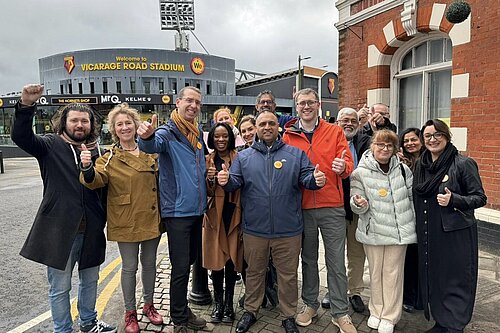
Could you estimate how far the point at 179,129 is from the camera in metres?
3.31

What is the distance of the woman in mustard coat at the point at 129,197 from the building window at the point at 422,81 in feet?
17.3

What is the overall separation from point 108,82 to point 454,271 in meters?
41.2

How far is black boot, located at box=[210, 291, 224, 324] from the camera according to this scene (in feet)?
11.7

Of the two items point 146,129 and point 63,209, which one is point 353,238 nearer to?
point 146,129

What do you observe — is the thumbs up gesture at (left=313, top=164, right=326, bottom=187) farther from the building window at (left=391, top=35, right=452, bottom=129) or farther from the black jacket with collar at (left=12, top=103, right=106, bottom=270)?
the building window at (left=391, top=35, right=452, bottom=129)

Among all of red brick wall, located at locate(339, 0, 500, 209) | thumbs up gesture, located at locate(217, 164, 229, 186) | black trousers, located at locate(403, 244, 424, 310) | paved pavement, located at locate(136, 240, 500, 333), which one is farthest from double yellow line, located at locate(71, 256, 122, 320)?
red brick wall, located at locate(339, 0, 500, 209)

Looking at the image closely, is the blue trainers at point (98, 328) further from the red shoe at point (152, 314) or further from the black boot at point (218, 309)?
the black boot at point (218, 309)

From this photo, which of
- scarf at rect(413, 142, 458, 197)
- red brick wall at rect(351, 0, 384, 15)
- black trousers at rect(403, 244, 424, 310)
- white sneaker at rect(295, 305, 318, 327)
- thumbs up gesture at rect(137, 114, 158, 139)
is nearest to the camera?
thumbs up gesture at rect(137, 114, 158, 139)

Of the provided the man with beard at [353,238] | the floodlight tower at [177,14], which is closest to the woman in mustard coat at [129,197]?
the man with beard at [353,238]

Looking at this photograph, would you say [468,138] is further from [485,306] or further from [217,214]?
[217,214]

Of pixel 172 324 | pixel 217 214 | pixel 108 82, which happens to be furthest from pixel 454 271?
pixel 108 82

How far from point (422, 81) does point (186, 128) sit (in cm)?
514

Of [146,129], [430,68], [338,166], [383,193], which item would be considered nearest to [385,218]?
[383,193]

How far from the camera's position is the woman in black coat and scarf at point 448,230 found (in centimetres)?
307
